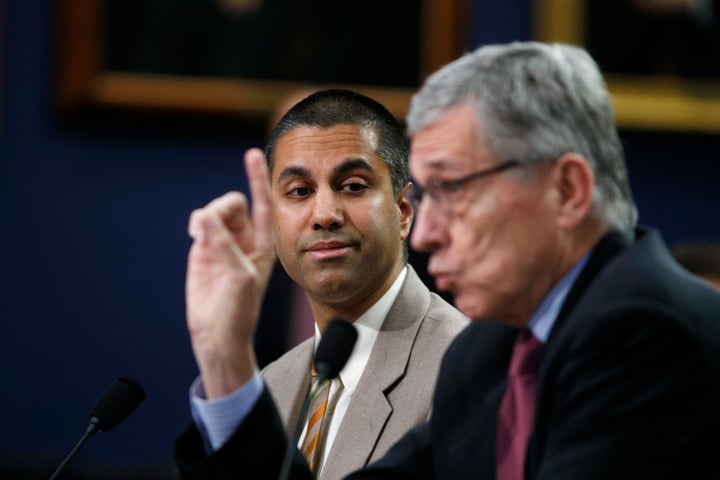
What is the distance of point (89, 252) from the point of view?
525 centimetres

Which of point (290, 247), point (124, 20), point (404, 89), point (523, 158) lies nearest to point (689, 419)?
point (523, 158)

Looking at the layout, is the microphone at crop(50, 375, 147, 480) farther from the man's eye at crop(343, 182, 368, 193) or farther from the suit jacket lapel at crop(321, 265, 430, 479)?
the man's eye at crop(343, 182, 368, 193)

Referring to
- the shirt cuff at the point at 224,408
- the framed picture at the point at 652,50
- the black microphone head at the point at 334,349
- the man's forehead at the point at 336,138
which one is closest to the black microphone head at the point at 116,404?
the shirt cuff at the point at 224,408

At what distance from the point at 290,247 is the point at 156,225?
2.51 metres

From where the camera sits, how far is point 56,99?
518 cm

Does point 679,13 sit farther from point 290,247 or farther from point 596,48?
point 290,247

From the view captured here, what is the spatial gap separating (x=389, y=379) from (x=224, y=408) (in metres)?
0.71

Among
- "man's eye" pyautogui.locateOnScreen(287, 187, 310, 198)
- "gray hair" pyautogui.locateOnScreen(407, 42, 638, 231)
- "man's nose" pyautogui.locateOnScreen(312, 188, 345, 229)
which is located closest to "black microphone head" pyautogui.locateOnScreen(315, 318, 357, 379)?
"gray hair" pyautogui.locateOnScreen(407, 42, 638, 231)

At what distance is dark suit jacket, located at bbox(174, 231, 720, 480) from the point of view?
1740 mm

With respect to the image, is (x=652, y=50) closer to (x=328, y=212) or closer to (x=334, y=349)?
(x=328, y=212)

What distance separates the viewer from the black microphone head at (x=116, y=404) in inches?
95.0

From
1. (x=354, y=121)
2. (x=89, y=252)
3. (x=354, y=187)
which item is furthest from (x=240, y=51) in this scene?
(x=354, y=187)

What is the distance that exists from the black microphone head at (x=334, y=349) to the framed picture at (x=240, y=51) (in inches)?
129

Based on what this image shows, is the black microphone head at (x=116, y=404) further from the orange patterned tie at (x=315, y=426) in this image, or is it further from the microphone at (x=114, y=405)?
the orange patterned tie at (x=315, y=426)
